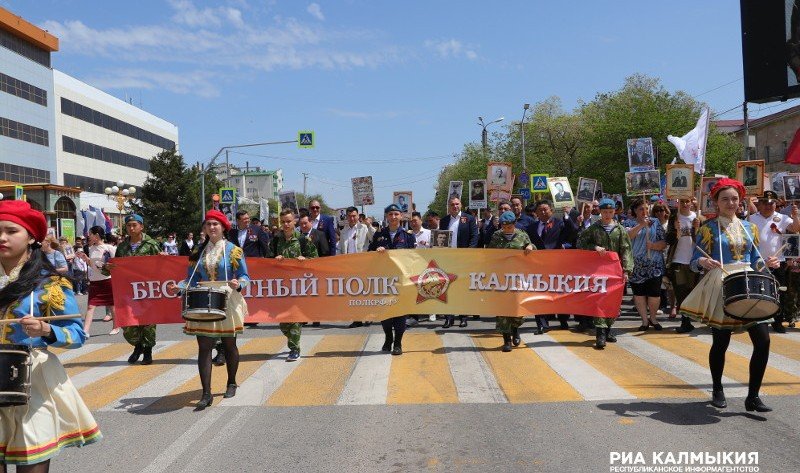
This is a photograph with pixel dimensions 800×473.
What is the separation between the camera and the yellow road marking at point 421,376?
20.7 ft

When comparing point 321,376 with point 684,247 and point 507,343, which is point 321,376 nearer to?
point 507,343

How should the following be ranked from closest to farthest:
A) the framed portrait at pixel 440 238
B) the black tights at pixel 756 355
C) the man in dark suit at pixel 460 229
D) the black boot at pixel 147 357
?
the black tights at pixel 756 355 < the black boot at pixel 147 357 < the framed portrait at pixel 440 238 < the man in dark suit at pixel 460 229

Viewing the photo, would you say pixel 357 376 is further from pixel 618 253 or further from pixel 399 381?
pixel 618 253

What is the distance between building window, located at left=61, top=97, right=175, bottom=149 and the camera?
188ft

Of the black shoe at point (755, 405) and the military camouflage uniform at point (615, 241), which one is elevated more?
the military camouflage uniform at point (615, 241)

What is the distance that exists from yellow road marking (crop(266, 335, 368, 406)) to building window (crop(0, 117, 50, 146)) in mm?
47075

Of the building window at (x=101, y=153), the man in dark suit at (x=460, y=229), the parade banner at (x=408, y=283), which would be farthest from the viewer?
the building window at (x=101, y=153)

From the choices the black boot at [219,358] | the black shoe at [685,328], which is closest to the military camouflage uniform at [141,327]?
the black boot at [219,358]

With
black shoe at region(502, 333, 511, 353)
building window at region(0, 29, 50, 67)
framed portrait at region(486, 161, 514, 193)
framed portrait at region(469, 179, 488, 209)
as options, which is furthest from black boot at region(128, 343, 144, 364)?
building window at region(0, 29, 50, 67)

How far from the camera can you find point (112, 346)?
1029 centimetres

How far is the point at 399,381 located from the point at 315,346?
2847 mm

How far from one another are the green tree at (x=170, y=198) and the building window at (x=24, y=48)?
37.3ft

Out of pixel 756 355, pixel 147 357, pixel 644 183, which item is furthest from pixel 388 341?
pixel 644 183

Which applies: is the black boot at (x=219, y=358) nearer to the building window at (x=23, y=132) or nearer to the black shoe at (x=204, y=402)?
the black shoe at (x=204, y=402)
